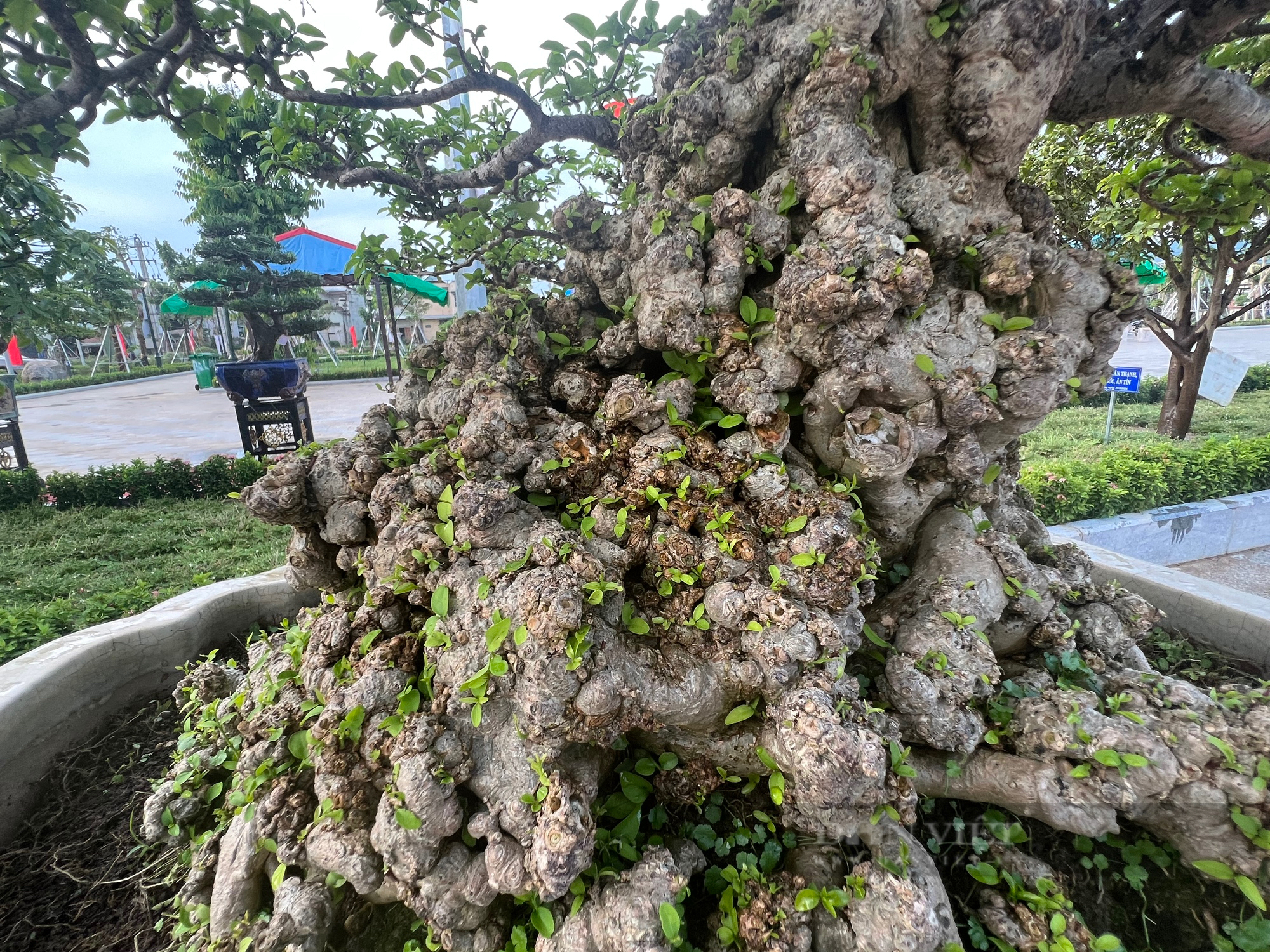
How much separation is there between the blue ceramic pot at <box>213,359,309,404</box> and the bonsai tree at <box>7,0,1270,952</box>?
8851 millimetres

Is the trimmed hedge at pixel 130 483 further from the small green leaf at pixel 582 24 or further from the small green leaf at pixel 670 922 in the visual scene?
the small green leaf at pixel 670 922

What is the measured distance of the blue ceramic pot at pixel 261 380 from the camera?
1011 cm

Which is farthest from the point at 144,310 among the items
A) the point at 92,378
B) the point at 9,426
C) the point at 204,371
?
the point at 9,426

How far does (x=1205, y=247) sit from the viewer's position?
29.4 ft

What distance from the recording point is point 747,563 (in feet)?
6.86

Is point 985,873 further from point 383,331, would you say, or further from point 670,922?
point 383,331

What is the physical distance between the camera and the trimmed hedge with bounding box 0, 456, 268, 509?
26.6ft

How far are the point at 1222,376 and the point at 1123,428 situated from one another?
12.1 feet

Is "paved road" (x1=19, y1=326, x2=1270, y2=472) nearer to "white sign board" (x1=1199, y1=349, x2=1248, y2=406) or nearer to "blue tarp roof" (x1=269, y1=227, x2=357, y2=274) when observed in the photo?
"blue tarp roof" (x1=269, y1=227, x2=357, y2=274)

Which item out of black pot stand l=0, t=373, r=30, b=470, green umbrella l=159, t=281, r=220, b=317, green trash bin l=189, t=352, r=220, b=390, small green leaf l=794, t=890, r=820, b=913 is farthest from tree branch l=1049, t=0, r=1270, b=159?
green trash bin l=189, t=352, r=220, b=390

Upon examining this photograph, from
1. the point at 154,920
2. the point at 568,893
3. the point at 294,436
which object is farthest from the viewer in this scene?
the point at 294,436

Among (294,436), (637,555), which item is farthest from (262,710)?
(294,436)

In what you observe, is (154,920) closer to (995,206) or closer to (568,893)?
(568,893)

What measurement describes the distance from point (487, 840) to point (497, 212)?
3.26 metres
